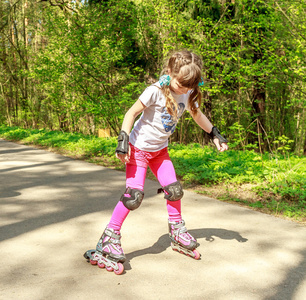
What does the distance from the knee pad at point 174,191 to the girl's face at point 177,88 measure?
29.0 inches

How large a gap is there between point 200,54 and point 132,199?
7727 mm

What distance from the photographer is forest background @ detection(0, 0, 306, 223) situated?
9055mm

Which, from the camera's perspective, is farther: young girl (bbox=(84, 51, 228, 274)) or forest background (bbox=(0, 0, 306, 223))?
forest background (bbox=(0, 0, 306, 223))

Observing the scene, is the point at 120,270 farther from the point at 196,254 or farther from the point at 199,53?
the point at 199,53

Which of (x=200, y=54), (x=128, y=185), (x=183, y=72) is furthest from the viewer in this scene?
(x=200, y=54)

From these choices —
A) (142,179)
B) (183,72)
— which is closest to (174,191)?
(142,179)

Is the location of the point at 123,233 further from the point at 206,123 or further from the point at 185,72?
the point at 185,72

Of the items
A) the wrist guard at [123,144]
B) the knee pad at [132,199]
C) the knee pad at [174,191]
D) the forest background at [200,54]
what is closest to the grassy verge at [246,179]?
the knee pad at [174,191]

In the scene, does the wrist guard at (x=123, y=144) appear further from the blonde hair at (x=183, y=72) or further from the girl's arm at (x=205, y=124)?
the girl's arm at (x=205, y=124)

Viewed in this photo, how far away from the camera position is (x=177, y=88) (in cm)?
284

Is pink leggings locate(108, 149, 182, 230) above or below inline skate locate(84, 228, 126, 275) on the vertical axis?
above

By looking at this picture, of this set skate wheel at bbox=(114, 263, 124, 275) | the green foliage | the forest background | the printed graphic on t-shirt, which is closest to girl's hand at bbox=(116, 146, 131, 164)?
the printed graphic on t-shirt

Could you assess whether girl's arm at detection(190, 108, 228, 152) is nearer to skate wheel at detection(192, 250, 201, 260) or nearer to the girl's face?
the girl's face

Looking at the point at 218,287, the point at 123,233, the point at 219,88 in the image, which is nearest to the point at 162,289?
the point at 218,287
